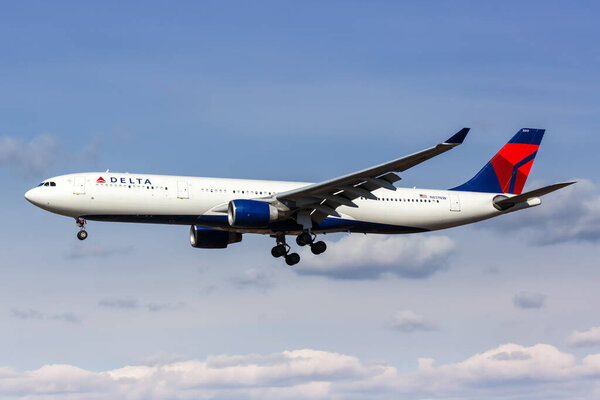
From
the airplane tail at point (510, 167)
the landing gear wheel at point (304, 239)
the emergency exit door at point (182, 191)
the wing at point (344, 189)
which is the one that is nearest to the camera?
the wing at point (344, 189)

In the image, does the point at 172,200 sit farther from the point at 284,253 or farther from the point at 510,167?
the point at 510,167

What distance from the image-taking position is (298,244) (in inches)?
1810

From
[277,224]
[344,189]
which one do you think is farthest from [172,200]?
[344,189]

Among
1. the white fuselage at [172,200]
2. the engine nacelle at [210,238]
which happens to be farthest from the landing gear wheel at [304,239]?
the engine nacelle at [210,238]

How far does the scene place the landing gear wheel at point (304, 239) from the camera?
45.5 meters

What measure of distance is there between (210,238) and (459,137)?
17301 mm

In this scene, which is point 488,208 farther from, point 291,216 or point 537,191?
point 291,216

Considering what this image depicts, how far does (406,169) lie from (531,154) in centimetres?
1514

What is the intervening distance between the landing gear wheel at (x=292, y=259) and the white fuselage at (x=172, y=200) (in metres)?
2.72

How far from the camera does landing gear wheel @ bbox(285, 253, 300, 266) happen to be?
Result: 4772cm

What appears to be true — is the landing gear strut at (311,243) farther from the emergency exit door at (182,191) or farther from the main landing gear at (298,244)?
the emergency exit door at (182,191)

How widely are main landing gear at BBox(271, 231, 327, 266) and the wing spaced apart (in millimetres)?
1133

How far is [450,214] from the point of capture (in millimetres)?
48062

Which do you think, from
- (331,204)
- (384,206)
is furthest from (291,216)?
(384,206)
